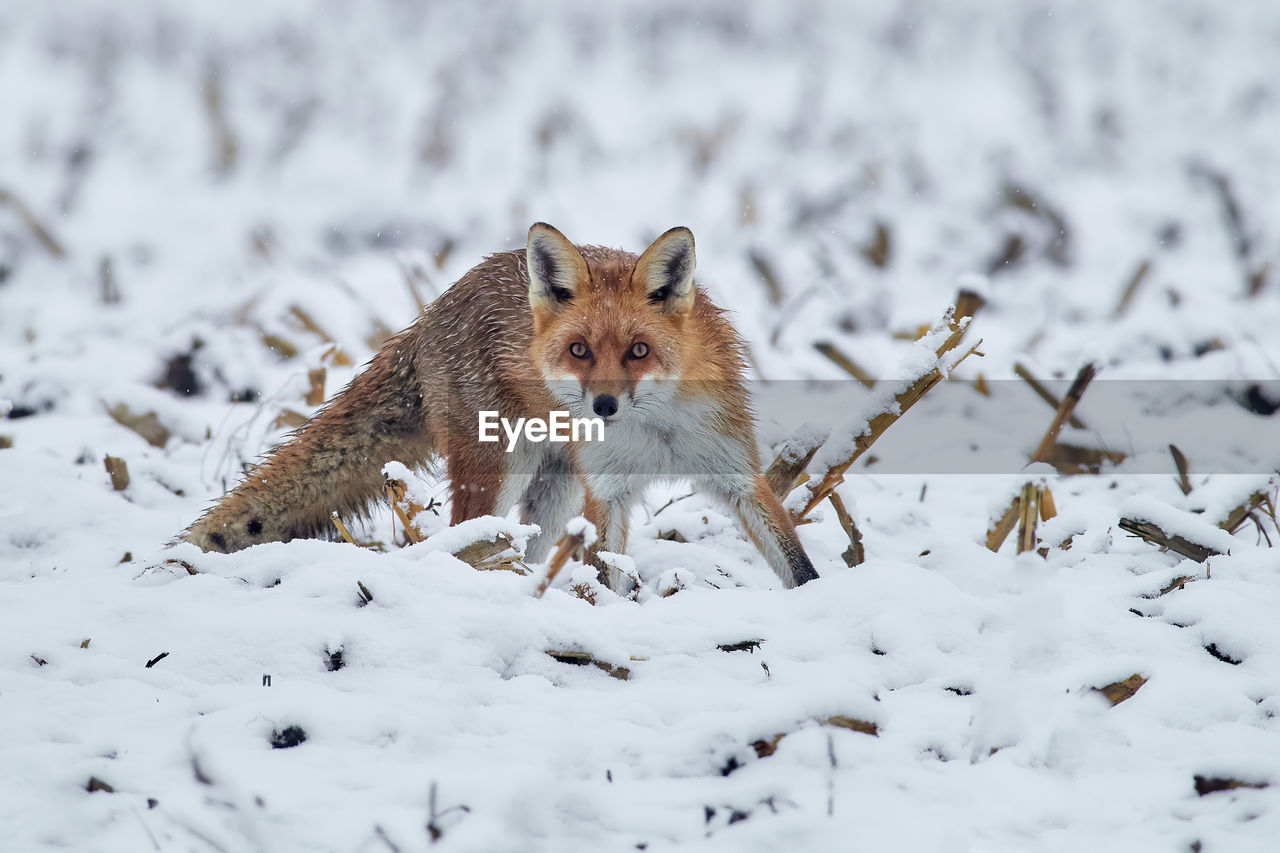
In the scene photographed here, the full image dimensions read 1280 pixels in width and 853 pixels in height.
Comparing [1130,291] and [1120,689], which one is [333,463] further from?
[1130,291]

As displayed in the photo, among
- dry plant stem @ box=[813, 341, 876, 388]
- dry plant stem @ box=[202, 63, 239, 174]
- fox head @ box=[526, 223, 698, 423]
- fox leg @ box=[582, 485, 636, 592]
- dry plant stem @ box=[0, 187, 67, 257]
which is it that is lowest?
fox leg @ box=[582, 485, 636, 592]

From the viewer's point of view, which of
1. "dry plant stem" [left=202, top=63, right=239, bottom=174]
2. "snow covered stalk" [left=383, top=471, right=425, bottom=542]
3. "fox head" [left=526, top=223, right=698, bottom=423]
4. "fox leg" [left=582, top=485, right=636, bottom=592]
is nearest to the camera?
"snow covered stalk" [left=383, top=471, right=425, bottom=542]

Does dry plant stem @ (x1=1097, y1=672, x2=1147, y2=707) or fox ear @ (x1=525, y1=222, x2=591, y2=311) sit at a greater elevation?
fox ear @ (x1=525, y1=222, x2=591, y2=311)

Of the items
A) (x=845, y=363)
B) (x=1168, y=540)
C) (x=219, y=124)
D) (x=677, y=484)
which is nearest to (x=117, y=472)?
(x=677, y=484)

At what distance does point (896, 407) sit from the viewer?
10.9 feet

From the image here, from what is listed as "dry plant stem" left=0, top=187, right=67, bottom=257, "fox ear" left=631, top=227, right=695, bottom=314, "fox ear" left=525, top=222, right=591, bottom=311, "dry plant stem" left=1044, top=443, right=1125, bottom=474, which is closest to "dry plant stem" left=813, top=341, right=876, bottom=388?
"dry plant stem" left=1044, top=443, right=1125, bottom=474

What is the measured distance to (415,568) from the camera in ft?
8.75

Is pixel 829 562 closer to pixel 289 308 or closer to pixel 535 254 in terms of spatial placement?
pixel 535 254

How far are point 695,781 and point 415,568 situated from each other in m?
1.09

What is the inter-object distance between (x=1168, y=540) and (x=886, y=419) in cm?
97

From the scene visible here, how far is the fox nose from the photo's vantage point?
11.1 feet

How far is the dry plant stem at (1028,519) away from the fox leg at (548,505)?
202cm

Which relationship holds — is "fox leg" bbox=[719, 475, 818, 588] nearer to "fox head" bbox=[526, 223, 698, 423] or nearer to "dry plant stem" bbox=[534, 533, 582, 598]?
"fox head" bbox=[526, 223, 698, 423]

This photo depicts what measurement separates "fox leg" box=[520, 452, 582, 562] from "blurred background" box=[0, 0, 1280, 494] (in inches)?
113
